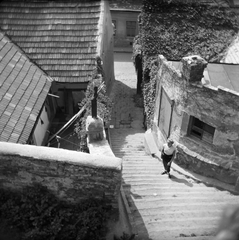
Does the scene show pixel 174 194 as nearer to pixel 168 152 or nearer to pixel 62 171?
pixel 168 152

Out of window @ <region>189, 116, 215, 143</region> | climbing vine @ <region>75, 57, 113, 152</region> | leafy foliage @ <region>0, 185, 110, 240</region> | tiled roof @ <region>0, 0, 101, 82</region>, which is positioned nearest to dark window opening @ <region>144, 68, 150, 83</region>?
climbing vine @ <region>75, 57, 113, 152</region>

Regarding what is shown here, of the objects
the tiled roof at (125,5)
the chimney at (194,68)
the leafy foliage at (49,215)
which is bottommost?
the leafy foliage at (49,215)

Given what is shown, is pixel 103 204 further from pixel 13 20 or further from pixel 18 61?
pixel 13 20

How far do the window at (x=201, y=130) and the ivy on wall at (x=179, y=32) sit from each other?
3551 mm

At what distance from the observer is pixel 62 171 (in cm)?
586

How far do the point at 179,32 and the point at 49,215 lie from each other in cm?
1120

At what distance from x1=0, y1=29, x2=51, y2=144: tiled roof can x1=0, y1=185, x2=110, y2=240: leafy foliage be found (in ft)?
8.71

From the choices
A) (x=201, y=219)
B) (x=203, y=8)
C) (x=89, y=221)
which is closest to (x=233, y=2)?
(x=203, y=8)

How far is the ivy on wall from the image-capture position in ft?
43.6

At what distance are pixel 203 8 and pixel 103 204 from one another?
12720mm

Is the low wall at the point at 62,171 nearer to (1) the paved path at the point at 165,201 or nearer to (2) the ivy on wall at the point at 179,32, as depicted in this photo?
(1) the paved path at the point at 165,201

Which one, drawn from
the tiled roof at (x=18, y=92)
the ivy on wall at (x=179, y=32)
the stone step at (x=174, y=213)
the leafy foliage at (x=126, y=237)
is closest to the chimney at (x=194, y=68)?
the stone step at (x=174, y=213)

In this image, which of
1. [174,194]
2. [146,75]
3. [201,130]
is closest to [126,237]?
[174,194]

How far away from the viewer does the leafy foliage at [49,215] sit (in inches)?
226
